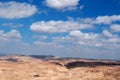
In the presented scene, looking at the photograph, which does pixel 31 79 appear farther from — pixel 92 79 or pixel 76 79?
pixel 92 79

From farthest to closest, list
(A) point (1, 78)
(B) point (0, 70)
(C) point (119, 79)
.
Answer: (B) point (0, 70)
(A) point (1, 78)
(C) point (119, 79)

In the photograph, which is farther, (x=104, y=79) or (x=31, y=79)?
(x=31, y=79)

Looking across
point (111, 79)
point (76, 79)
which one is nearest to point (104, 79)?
point (111, 79)

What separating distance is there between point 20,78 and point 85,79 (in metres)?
32.1

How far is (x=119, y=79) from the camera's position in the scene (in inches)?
4365

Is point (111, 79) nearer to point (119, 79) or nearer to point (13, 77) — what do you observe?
point (119, 79)

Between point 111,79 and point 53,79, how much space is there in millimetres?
27531

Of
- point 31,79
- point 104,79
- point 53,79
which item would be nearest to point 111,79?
point 104,79

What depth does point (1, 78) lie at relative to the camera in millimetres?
118688

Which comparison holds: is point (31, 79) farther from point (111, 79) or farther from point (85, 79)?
point (111, 79)

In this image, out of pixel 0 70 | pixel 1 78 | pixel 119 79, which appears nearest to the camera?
pixel 119 79

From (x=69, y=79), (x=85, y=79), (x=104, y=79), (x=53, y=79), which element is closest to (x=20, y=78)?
(x=53, y=79)

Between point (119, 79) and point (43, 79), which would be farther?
point (43, 79)

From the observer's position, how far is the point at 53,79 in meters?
119
